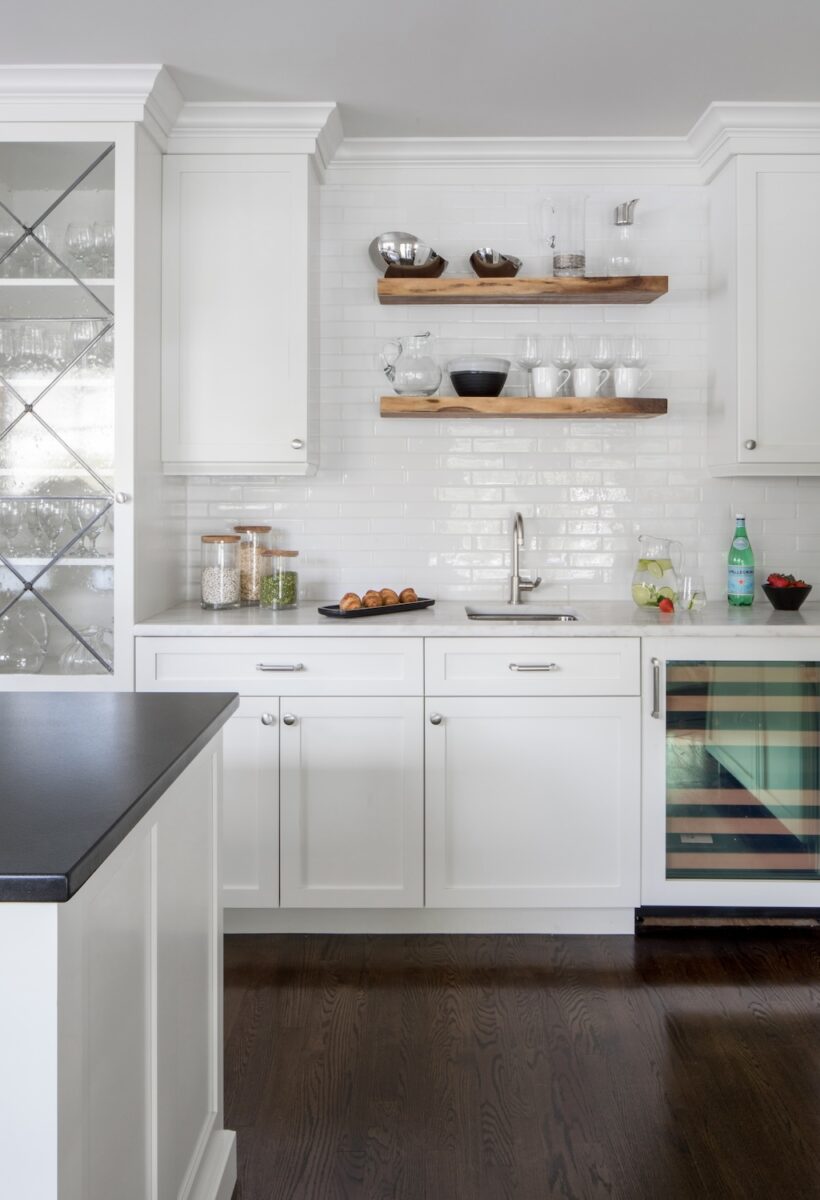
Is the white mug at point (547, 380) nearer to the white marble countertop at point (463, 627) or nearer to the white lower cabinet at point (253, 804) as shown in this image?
the white marble countertop at point (463, 627)

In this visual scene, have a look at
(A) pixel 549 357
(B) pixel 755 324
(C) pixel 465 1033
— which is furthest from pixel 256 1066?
(B) pixel 755 324

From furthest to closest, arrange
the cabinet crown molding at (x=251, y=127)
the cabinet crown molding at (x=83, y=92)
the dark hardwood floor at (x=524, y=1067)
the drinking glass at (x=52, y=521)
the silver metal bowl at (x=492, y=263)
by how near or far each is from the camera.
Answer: the silver metal bowl at (x=492, y=263)
the cabinet crown molding at (x=251, y=127)
the drinking glass at (x=52, y=521)
the cabinet crown molding at (x=83, y=92)
the dark hardwood floor at (x=524, y=1067)

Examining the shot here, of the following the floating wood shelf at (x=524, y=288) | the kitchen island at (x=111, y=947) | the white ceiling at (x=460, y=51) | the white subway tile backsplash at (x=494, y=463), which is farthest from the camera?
the white subway tile backsplash at (x=494, y=463)

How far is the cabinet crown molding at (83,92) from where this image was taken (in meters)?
3.06

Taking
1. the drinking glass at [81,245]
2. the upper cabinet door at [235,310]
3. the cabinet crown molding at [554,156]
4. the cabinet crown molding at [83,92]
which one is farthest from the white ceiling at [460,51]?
the drinking glass at [81,245]

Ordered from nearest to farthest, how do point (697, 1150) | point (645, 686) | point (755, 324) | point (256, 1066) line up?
1. point (697, 1150)
2. point (256, 1066)
3. point (645, 686)
4. point (755, 324)

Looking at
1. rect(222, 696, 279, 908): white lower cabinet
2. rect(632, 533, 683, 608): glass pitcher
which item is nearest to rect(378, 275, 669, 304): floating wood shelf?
rect(632, 533, 683, 608): glass pitcher

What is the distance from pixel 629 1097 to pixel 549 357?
2.39 metres

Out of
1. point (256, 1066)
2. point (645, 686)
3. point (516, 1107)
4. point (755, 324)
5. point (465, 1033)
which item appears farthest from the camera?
point (755, 324)

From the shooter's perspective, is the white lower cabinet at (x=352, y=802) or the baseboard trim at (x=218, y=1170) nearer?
the baseboard trim at (x=218, y=1170)

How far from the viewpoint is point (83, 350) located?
10.3 ft

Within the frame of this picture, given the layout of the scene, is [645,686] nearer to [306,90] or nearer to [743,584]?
[743,584]

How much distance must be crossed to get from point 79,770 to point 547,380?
2.53m

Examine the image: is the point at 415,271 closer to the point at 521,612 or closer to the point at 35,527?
the point at 521,612
